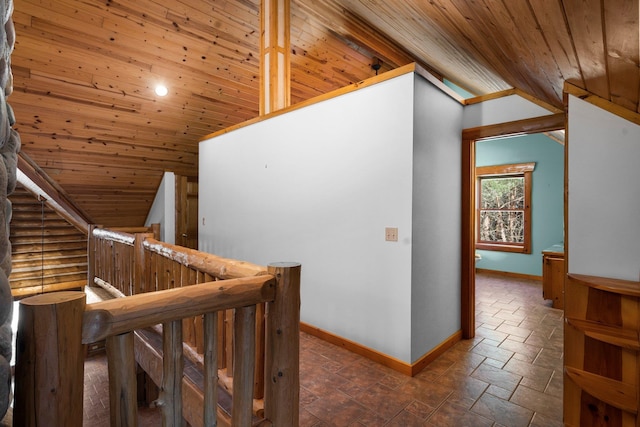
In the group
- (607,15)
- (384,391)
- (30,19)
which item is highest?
(30,19)

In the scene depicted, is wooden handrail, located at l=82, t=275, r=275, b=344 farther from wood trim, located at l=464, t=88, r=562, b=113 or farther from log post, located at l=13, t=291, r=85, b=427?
wood trim, located at l=464, t=88, r=562, b=113

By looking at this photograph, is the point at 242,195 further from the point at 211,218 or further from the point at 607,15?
the point at 607,15

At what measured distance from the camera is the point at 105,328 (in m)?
0.90

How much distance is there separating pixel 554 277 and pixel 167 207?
575 centimetres

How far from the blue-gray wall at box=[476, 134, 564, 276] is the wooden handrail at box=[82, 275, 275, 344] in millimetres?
5885

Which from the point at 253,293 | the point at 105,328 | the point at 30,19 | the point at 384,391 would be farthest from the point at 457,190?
the point at 30,19

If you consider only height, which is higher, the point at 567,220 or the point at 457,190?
the point at 457,190

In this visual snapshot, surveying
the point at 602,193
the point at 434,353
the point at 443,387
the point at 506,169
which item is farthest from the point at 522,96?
the point at 506,169

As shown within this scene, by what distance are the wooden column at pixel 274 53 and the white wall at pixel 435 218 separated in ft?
5.84

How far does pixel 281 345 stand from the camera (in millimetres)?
1291

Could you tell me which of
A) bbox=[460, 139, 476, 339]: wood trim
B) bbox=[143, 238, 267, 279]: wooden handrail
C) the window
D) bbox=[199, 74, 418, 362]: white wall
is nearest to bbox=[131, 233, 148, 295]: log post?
bbox=[143, 238, 267, 279]: wooden handrail

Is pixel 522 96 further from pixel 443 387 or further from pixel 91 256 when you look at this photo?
pixel 91 256

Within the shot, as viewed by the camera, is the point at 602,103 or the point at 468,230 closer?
the point at 602,103

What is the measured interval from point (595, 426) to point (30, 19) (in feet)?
17.1
